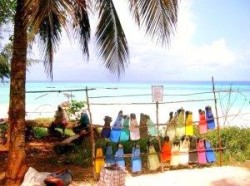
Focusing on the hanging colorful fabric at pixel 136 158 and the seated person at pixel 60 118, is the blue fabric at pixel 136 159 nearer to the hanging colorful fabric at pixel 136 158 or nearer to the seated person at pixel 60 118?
the hanging colorful fabric at pixel 136 158

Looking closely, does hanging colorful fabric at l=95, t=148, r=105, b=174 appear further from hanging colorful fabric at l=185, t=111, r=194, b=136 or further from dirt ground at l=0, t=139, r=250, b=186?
hanging colorful fabric at l=185, t=111, r=194, b=136

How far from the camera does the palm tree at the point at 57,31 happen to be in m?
4.78

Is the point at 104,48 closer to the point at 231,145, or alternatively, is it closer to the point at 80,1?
the point at 80,1

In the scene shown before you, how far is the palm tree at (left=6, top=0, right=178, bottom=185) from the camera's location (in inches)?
188

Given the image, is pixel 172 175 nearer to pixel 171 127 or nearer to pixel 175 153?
pixel 175 153

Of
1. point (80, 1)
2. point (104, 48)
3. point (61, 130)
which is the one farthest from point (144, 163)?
point (80, 1)

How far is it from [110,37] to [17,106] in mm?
1992

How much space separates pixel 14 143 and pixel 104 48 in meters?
2.18

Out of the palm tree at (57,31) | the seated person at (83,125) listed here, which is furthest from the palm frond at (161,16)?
the seated person at (83,125)

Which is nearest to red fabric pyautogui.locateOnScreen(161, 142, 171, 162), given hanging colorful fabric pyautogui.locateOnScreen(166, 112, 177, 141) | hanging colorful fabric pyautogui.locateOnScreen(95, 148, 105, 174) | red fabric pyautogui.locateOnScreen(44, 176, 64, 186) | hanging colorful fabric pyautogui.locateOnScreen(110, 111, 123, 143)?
hanging colorful fabric pyautogui.locateOnScreen(166, 112, 177, 141)

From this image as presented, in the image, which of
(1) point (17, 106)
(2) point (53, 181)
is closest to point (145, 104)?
(1) point (17, 106)

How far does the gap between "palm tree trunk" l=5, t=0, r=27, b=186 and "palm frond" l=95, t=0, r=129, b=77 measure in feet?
4.40

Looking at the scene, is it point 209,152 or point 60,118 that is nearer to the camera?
point 209,152

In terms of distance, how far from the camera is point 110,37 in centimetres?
737
